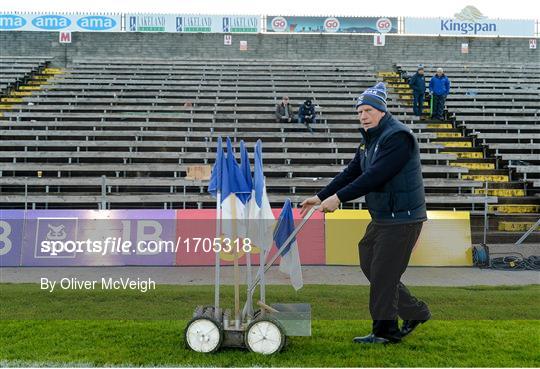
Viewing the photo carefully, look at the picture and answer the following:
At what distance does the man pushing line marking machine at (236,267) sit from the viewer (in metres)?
3.56

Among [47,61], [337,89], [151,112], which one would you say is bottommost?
[151,112]

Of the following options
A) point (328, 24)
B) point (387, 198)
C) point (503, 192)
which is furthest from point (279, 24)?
point (387, 198)

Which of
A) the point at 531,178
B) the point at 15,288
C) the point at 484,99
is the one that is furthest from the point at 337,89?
the point at 15,288

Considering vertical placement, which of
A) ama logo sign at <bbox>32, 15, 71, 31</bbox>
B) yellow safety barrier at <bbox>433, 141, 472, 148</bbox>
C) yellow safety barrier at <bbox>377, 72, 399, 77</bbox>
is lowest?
yellow safety barrier at <bbox>433, 141, 472, 148</bbox>

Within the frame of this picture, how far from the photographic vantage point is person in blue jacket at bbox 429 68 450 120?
14.2 meters

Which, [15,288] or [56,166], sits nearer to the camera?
[15,288]

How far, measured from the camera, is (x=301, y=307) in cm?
400

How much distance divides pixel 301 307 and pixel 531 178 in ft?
33.4

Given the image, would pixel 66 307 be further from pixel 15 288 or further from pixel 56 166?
pixel 56 166

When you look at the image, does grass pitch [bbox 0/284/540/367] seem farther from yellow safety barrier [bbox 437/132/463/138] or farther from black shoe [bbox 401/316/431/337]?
yellow safety barrier [bbox 437/132/463/138]

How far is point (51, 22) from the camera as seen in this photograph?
22406 millimetres

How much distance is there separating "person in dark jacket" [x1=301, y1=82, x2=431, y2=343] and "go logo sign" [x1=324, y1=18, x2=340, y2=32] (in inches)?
843

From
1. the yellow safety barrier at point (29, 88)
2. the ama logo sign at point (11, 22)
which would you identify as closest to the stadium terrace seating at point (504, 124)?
the yellow safety barrier at point (29, 88)

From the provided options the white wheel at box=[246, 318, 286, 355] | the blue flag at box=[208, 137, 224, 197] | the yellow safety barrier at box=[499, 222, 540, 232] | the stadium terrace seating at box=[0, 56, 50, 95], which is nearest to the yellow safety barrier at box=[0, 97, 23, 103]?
the stadium terrace seating at box=[0, 56, 50, 95]
